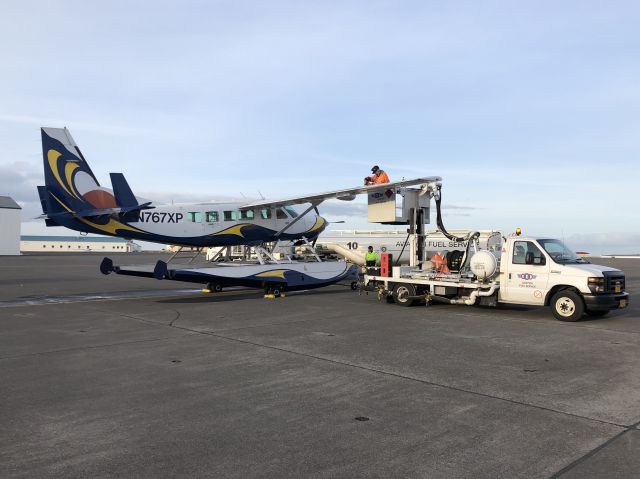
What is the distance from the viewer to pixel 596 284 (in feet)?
41.7

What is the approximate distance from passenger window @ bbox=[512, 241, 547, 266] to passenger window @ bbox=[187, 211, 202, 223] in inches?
426

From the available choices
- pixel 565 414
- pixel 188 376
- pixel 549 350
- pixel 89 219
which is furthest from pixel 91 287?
pixel 565 414

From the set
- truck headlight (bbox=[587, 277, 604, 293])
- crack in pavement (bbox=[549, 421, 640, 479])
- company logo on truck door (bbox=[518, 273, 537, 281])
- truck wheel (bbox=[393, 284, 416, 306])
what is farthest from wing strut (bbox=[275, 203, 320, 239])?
crack in pavement (bbox=[549, 421, 640, 479])

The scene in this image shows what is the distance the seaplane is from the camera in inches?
657

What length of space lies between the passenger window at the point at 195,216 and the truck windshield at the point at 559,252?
1142cm

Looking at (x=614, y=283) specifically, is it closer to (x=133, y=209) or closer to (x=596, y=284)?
(x=596, y=284)

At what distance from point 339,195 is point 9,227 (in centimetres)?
7194

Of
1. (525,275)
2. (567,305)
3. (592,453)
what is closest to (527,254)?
(525,275)

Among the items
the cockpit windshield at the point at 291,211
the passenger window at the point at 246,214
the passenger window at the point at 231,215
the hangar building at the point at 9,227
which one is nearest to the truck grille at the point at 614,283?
the cockpit windshield at the point at 291,211

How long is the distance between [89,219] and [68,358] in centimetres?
915

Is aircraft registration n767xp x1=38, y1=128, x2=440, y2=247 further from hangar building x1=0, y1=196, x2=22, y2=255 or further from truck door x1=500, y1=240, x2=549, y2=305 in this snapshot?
hangar building x1=0, y1=196, x2=22, y2=255

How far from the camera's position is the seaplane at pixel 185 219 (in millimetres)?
16688

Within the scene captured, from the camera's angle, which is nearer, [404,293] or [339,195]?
[404,293]

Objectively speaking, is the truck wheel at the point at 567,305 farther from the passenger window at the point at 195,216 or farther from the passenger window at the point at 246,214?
the passenger window at the point at 195,216
